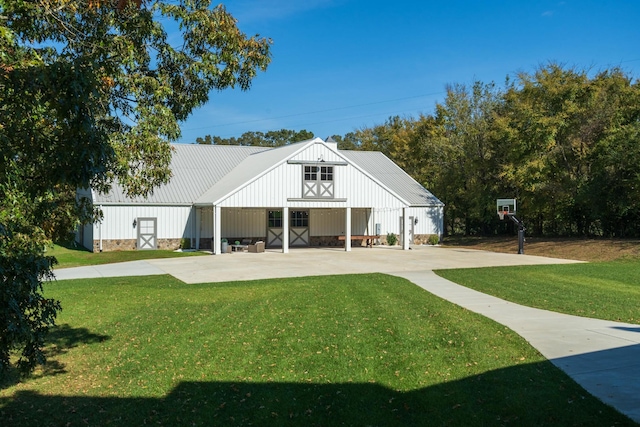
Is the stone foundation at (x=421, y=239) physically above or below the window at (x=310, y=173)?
below

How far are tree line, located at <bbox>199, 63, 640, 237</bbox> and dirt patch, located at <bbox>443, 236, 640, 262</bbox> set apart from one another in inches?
75.9

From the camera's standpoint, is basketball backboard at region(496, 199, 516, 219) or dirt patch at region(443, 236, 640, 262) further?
basketball backboard at region(496, 199, 516, 219)

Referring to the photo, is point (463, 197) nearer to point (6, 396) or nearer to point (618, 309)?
point (618, 309)

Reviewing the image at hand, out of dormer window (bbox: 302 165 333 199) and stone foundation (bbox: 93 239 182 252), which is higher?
dormer window (bbox: 302 165 333 199)

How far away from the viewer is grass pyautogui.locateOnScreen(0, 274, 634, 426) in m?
5.75

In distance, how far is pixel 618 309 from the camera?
1117cm

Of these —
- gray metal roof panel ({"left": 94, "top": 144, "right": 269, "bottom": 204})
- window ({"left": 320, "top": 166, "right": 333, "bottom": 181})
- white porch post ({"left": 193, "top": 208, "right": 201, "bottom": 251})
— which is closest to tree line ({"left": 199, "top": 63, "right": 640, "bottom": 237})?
window ({"left": 320, "top": 166, "right": 333, "bottom": 181})

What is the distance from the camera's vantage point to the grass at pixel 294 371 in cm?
Answer: 575

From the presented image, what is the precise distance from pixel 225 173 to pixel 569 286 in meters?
22.5

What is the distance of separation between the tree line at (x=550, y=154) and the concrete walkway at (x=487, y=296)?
696 centimetres

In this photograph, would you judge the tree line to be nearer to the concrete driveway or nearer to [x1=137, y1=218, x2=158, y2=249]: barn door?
the concrete driveway

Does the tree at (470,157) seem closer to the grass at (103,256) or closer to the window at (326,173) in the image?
the window at (326,173)

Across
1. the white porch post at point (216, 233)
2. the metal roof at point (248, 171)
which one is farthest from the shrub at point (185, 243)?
the white porch post at point (216, 233)

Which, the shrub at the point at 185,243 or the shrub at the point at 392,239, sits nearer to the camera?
the shrub at the point at 185,243
